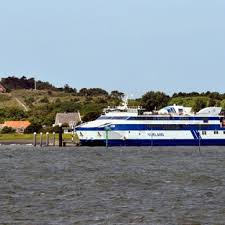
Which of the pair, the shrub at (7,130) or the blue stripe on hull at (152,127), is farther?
the shrub at (7,130)

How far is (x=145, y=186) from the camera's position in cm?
5525

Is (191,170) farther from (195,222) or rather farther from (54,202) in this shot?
(195,222)

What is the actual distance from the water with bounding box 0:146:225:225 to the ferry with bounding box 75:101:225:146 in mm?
47682

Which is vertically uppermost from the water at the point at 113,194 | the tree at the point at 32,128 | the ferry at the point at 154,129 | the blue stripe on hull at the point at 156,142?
the tree at the point at 32,128

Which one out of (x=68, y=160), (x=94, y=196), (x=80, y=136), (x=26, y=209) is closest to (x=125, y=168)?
(x=68, y=160)

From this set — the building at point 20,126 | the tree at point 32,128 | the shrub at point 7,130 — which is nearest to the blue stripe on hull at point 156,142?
the tree at point 32,128

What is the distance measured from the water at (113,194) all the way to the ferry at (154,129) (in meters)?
47.7

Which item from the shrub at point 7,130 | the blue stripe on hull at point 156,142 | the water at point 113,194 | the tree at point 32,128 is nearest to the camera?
the water at point 113,194

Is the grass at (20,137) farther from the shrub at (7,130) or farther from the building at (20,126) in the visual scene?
the building at (20,126)

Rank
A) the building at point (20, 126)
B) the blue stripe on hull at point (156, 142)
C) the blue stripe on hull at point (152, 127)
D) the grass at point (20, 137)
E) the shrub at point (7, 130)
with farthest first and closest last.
→ the building at point (20, 126) < the shrub at point (7, 130) < the grass at point (20, 137) < the blue stripe on hull at point (152, 127) < the blue stripe on hull at point (156, 142)

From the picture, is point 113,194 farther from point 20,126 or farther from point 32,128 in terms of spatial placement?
point 20,126

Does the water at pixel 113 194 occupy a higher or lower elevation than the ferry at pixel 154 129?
lower

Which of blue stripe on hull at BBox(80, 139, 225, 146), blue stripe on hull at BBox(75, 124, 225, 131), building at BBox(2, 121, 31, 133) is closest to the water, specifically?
blue stripe on hull at BBox(80, 139, 225, 146)

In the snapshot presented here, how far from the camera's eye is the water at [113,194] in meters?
40.0
